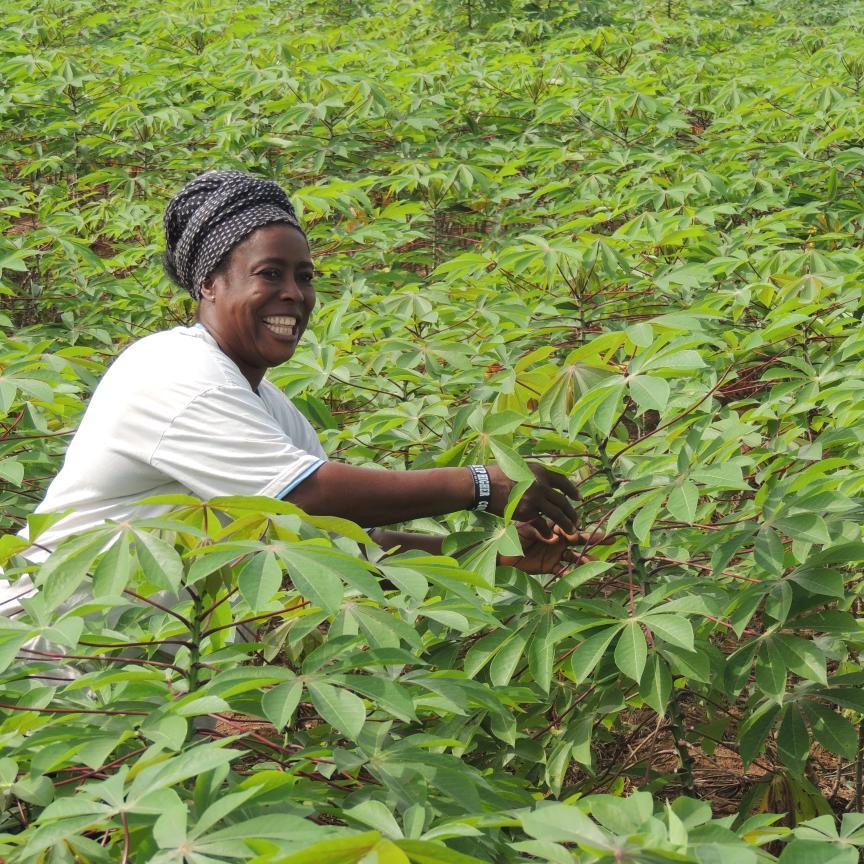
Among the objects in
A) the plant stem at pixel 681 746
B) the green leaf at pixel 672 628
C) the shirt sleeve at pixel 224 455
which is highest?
the shirt sleeve at pixel 224 455

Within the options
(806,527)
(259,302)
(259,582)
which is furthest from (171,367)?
(806,527)

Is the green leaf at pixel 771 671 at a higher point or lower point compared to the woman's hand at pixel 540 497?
lower

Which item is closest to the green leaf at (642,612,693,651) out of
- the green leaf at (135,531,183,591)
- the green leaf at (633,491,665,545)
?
the green leaf at (633,491,665,545)

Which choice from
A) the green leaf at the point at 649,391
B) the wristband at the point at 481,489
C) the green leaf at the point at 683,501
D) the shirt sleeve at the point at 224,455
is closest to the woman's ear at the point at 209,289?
the shirt sleeve at the point at 224,455

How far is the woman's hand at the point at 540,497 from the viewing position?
184 cm

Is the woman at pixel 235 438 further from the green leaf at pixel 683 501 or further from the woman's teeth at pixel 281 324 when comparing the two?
the green leaf at pixel 683 501

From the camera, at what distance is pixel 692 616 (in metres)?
2.02

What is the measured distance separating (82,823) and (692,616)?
1.25m

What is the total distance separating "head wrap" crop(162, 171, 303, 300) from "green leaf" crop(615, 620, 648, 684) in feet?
3.33

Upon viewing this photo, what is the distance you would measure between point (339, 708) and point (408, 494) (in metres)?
0.56

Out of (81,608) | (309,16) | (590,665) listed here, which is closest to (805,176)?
(590,665)

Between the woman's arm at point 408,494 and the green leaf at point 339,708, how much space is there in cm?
46

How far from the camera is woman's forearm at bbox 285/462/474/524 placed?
5.69 ft

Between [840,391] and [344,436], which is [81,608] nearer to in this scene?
[344,436]
